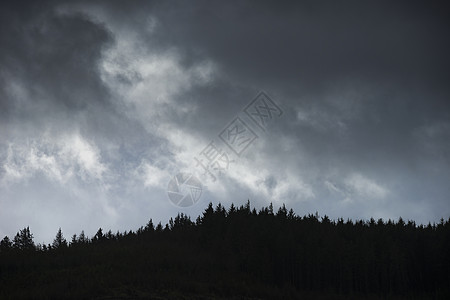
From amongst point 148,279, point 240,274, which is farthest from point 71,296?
point 240,274

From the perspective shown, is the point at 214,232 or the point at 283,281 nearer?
the point at 283,281

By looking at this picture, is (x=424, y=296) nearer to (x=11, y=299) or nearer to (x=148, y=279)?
(x=148, y=279)

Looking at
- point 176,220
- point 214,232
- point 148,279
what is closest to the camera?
point 148,279

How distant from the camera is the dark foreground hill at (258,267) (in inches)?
3344

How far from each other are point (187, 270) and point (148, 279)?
594 inches

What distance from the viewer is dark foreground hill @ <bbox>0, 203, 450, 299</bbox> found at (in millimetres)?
84938

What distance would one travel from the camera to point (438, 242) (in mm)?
107062

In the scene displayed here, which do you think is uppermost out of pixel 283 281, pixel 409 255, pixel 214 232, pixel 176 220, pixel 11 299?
pixel 176 220

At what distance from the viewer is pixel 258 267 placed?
100 m

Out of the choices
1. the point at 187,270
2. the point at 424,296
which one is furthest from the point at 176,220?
the point at 424,296

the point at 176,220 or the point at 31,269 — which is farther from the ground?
the point at 176,220

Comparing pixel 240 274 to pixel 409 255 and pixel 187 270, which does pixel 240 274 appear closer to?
pixel 187 270

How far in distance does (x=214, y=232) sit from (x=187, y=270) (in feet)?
77.8

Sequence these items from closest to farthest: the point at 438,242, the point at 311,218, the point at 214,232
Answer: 1. the point at 438,242
2. the point at 214,232
3. the point at 311,218
